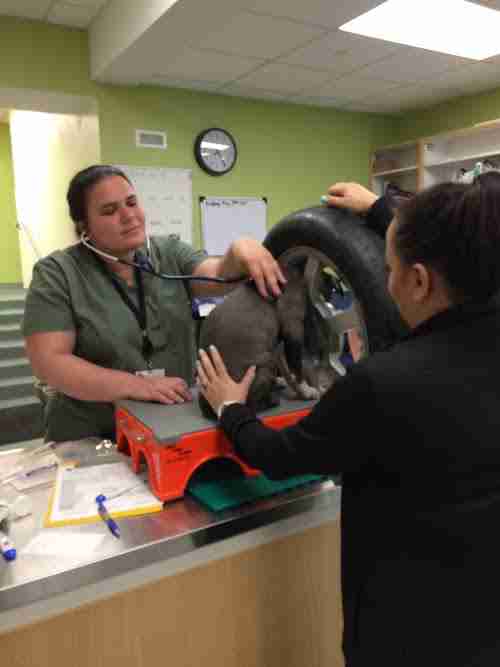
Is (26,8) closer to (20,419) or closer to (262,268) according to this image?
(20,419)

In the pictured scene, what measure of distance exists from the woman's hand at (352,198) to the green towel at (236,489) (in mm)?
460

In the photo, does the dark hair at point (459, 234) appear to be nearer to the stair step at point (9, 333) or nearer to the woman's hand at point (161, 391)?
the woman's hand at point (161, 391)

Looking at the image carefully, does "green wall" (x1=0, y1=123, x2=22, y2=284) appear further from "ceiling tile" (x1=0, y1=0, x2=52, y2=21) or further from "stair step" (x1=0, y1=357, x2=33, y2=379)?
"ceiling tile" (x1=0, y1=0, x2=52, y2=21)

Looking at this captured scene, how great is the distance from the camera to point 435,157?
14.0ft

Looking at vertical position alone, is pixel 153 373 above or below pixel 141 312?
below

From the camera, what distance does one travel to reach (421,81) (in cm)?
369

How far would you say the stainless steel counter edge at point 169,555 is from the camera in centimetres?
66

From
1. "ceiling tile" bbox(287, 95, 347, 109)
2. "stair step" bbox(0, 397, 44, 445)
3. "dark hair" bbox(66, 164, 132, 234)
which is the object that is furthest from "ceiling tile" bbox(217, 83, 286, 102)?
"dark hair" bbox(66, 164, 132, 234)

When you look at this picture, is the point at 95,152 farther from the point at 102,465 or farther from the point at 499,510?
the point at 499,510

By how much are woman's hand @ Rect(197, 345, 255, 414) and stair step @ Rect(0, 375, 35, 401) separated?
3405 mm

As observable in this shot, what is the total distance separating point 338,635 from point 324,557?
0.18 metres

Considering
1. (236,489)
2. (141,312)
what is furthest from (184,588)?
(141,312)

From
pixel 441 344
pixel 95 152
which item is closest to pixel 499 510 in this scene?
pixel 441 344

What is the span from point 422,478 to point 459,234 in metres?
0.30
